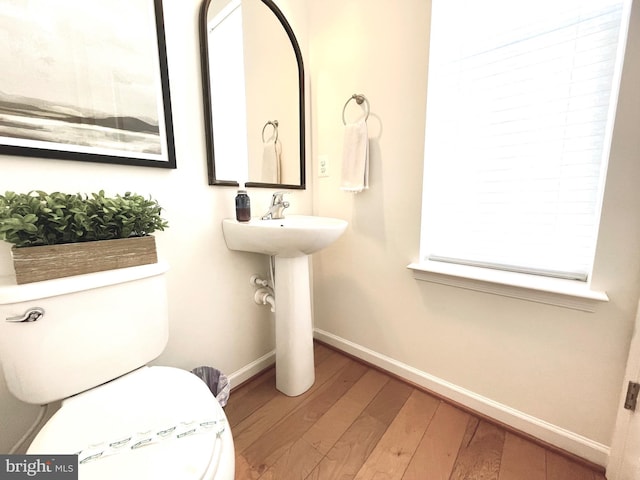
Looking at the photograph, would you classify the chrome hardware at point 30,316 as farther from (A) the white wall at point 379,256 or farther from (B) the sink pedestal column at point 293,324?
(B) the sink pedestal column at point 293,324

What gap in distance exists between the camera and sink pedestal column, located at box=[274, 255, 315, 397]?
123 centimetres

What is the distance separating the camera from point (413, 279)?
1.31 metres

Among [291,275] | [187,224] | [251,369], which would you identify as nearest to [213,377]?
[251,369]

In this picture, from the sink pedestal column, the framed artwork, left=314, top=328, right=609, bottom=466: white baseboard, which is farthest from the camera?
the sink pedestal column

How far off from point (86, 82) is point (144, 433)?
104 cm

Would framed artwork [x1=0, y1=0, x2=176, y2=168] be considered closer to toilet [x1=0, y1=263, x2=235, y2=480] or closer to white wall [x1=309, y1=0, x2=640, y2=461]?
toilet [x1=0, y1=263, x2=235, y2=480]

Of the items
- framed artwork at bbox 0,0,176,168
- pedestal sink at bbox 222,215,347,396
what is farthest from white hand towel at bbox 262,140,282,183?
framed artwork at bbox 0,0,176,168

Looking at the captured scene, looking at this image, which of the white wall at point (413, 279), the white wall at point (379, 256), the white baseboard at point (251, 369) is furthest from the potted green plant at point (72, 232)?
the white wall at point (413, 279)

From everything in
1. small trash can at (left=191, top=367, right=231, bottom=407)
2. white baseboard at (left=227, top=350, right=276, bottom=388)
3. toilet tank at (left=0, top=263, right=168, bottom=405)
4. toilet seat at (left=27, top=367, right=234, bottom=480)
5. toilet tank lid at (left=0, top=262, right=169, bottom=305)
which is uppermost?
toilet tank lid at (left=0, top=262, right=169, bottom=305)

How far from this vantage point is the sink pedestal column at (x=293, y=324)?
1229mm

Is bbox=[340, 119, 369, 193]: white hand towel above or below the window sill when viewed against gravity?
above

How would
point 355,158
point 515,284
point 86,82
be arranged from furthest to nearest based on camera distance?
point 355,158 → point 515,284 → point 86,82

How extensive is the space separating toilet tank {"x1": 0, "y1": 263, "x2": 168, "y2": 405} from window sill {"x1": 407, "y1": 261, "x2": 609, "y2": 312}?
1114mm

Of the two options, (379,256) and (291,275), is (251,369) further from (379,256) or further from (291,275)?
(379,256)
